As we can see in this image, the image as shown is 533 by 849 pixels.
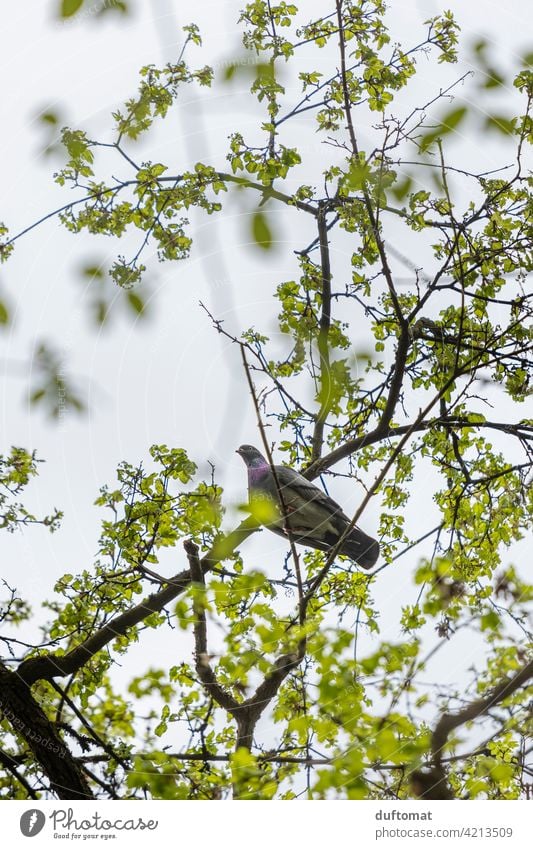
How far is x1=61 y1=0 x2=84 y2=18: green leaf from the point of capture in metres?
1.71

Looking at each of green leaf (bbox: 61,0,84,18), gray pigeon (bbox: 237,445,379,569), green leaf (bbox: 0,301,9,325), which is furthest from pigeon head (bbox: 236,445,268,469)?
green leaf (bbox: 61,0,84,18)

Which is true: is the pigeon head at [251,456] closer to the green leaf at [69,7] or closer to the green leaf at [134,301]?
the green leaf at [134,301]

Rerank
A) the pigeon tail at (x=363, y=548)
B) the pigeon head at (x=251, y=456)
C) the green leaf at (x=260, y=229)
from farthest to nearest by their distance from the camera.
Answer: the pigeon head at (x=251, y=456) → the pigeon tail at (x=363, y=548) → the green leaf at (x=260, y=229)

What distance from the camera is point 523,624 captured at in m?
4.23

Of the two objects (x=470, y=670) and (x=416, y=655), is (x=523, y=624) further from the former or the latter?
(x=416, y=655)

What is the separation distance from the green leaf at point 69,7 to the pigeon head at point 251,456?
4408mm

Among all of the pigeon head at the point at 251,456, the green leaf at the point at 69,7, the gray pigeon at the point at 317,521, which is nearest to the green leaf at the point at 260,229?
the green leaf at the point at 69,7

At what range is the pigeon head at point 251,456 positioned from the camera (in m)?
6.00

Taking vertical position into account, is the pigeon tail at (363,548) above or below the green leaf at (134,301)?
above

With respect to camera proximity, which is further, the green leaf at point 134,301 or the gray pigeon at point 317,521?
the gray pigeon at point 317,521

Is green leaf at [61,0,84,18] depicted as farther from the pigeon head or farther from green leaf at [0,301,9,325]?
the pigeon head

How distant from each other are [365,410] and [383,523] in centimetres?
87

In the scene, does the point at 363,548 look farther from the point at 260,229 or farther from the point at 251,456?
the point at 260,229

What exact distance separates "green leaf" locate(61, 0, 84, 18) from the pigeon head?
4.41 metres
